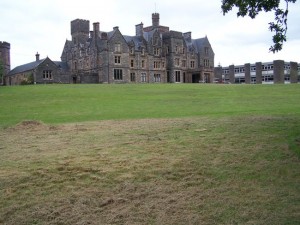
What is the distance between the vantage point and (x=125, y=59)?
274 feet

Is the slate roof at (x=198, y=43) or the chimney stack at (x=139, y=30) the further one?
the slate roof at (x=198, y=43)

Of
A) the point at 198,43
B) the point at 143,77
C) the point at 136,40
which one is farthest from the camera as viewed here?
the point at 198,43

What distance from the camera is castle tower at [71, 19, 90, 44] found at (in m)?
88.7

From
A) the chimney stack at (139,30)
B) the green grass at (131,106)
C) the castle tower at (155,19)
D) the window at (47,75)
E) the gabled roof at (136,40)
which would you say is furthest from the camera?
the castle tower at (155,19)

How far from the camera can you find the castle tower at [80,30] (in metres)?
88.7

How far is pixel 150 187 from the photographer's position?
9.63m

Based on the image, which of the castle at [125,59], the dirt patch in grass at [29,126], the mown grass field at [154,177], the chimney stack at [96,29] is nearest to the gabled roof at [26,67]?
the castle at [125,59]

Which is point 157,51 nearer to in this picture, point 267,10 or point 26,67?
point 26,67

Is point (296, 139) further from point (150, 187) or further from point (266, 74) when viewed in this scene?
point (266, 74)

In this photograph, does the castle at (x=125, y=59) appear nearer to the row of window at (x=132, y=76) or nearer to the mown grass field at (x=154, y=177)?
the row of window at (x=132, y=76)

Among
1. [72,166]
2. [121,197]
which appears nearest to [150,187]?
[121,197]

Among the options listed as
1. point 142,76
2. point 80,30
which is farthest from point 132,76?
point 80,30

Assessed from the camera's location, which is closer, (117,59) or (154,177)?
(154,177)

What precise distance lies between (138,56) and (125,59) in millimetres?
4111
